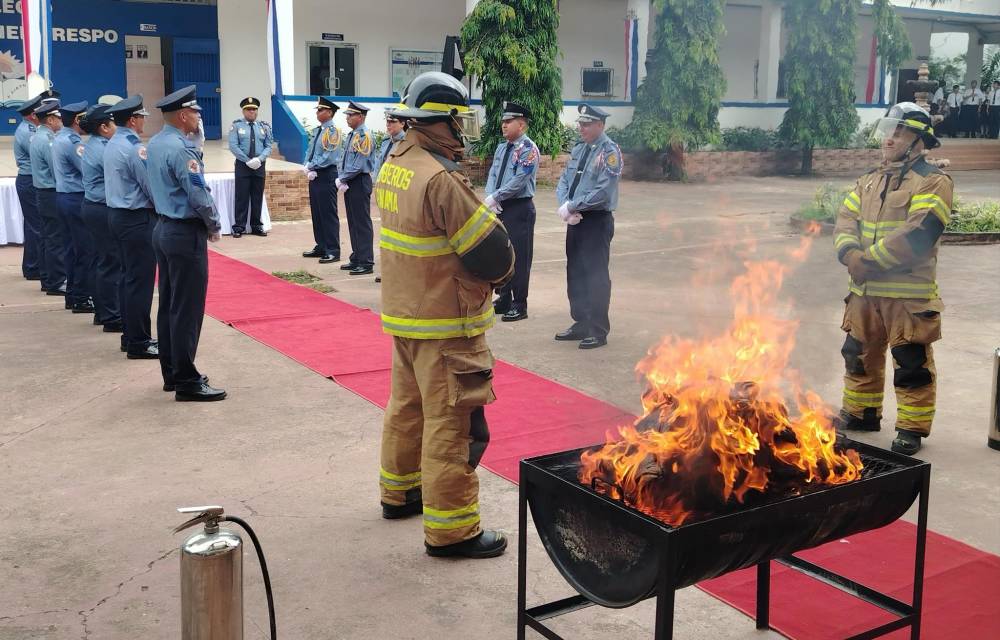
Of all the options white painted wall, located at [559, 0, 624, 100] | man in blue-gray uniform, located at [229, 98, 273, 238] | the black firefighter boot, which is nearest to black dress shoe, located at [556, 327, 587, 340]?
the black firefighter boot

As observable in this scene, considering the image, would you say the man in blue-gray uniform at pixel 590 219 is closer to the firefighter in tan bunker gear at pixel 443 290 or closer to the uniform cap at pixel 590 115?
the uniform cap at pixel 590 115

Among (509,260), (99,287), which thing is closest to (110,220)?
(99,287)

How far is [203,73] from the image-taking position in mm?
23578

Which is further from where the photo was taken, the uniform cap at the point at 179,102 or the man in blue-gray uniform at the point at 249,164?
the man in blue-gray uniform at the point at 249,164

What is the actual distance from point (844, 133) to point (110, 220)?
22109mm

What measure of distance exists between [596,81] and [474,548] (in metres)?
24.2

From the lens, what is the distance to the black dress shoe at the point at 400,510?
493 centimetres

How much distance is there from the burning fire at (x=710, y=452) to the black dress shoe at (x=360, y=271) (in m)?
8.47

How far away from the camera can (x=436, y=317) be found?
4.38 metres

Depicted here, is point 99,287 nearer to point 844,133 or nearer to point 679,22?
point 679,22

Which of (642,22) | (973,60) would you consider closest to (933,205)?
(642,22)

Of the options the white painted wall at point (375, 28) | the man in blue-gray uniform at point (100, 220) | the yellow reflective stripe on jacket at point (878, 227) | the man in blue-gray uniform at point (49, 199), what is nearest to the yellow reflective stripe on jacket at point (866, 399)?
the yellow reflective stripe on jacket at point (878, 227)

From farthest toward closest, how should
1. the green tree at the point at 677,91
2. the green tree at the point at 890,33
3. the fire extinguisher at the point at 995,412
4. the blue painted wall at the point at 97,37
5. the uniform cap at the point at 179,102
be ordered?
the blue painted wall at the point at 97,37, the green tree at the point at 677,91, the green tree at the point at 890,33, the uniform cap at the point at 179,102, the fire extinguisher at the point at 995,412

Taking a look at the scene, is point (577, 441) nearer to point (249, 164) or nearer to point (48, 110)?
point (48, 110)
